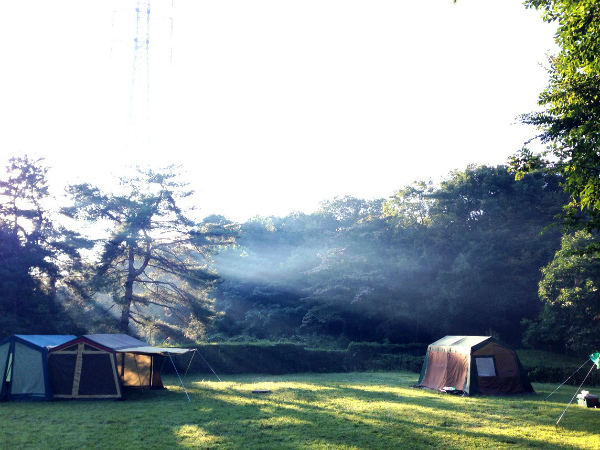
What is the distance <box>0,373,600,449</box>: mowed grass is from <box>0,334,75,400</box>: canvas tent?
2.70 feet

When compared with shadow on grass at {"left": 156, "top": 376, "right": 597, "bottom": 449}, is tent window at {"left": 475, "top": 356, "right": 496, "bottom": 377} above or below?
above

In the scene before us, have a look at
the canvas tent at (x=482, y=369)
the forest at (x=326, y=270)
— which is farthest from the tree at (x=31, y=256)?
the canvas tent at (x=482, y=369)

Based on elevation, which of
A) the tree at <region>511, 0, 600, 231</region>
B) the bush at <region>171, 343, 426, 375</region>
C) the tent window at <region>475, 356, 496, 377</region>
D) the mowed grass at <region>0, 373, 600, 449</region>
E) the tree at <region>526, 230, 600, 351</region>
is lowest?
the bush at <region>171, 343, 426, 375</region>

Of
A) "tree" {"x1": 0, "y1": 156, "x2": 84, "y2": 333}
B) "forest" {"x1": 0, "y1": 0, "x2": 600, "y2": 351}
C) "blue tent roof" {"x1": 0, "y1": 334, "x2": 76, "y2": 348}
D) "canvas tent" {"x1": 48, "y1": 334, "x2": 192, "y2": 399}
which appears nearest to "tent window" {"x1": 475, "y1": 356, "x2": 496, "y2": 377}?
"forest" {"x1": 0, "y1": 0, "x2": 600, "y2": 351}

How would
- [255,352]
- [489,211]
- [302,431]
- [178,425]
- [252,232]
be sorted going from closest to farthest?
[302,431]
[178,425]
[255,352]
[489,211]
[252,232]

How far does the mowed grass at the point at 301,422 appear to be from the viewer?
9305mm

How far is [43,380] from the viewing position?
14789 mm

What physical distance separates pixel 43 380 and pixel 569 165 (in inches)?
583

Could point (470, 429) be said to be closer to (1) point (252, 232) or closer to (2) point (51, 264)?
(2) point (51, 264)

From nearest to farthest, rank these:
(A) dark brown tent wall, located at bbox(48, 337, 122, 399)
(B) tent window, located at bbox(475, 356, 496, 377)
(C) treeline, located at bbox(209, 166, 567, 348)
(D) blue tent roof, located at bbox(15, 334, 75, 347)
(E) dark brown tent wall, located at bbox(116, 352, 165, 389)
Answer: (A) dark brown tent wall, located at bbox(48, 337, 122, 399) < (D) blue tent roof, located at bbox(15, 334, 75, 347) < (B) tent window, located at bbox(475, 356, 496, 377) < (E) dark brown tent wall, located at bbox(116, 352, 165, 389) < (C) treeline, located at bbox(209, 166, 567, 348)

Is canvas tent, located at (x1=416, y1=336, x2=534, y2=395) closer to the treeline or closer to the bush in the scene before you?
A: the bush

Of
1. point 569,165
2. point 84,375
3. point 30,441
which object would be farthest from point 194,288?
point 569,165

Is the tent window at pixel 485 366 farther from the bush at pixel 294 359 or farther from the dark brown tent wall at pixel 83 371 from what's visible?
the bush at pixel 294 359

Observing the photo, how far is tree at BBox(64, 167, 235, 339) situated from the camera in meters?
25.8
